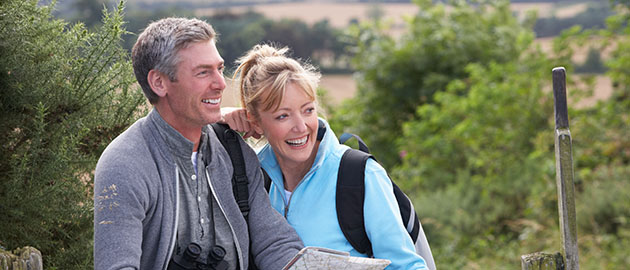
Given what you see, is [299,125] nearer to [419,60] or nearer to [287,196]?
[287,196]

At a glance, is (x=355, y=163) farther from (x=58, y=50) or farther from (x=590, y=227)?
(x=590, y=227)

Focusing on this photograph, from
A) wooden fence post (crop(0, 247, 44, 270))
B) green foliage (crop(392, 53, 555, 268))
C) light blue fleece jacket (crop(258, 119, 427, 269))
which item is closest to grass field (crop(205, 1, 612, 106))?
light blue fleece jacket (crop(258, 119, 427, 269))

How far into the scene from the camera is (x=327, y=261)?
200 centimetres

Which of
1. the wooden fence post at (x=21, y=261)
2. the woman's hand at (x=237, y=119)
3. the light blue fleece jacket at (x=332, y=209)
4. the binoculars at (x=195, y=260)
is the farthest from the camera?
the woman's hand at (x=237, y=119)

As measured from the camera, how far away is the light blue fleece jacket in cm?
225

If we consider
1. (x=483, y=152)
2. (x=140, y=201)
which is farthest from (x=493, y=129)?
→ (x=140, y=201)

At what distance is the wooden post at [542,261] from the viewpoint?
7.97 feet

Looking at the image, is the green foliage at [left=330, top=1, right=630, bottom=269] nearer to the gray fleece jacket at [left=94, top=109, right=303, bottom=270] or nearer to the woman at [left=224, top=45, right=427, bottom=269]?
the woman at [left=224, top=45, right=427, bottom=269]

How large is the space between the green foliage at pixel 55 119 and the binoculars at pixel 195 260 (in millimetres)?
641

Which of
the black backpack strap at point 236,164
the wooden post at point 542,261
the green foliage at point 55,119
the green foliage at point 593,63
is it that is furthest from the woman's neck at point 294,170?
the green foliage at point 593,63

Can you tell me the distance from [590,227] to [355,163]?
5034 millimetres

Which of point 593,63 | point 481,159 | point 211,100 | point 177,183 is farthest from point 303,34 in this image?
point 177,183

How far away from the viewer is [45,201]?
247cm

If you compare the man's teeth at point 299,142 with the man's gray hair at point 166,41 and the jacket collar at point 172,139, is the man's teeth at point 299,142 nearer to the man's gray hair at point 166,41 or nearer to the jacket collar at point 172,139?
the jacket collar at point 172,139
